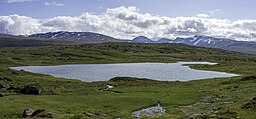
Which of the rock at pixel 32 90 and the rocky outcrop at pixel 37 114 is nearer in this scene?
the rocky outcrop at pixel 37 114

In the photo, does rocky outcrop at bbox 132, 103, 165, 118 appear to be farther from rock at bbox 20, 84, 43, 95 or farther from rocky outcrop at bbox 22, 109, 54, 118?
rock at bbox 20, 84, 43, 95

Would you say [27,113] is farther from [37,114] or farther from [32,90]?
[32,90]

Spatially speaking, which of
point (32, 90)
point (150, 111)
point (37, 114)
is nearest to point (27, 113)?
point (37, 114)

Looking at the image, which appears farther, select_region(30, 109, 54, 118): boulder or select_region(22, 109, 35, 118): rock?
select_region(22, 109, 35, 118): rock

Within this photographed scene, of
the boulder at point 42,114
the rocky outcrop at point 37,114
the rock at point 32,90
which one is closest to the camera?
the boulder at point 42,114

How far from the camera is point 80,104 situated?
6091 centimetres

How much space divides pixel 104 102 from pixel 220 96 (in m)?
23.3

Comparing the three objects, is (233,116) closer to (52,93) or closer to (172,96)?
(172,96)

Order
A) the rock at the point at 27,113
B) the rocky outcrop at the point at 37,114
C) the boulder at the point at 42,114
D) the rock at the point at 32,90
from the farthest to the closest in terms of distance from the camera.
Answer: the rock at the point at 32,90
the rock at the point at 27,113
the rocky outcrop at the point at 37,114
the boulder at the point at 42,114

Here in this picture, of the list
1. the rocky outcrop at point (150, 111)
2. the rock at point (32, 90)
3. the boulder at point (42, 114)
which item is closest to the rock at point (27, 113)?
the boulder at point (42, 114)

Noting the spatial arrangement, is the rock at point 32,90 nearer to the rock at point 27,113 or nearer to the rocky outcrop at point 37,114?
the rock at point 27,113

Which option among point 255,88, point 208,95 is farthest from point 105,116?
point 255,88

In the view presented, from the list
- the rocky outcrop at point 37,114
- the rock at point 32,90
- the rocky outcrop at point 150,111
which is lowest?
the rocky outcrop at point 150,111

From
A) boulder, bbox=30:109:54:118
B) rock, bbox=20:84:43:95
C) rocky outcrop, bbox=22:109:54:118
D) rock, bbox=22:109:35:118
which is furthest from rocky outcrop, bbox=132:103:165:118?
rock, bbox=20:84:43:95
